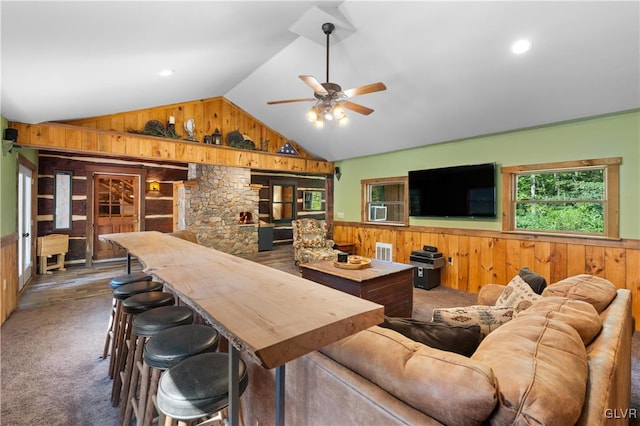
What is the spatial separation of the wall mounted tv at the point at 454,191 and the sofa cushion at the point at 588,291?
2.72 meters

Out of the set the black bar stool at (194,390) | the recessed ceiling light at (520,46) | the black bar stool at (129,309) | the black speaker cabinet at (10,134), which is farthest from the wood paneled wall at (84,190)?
the recessed ceiling light at (520,46)

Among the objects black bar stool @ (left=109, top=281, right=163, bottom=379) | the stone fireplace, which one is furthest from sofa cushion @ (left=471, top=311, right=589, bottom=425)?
the stone fireplace

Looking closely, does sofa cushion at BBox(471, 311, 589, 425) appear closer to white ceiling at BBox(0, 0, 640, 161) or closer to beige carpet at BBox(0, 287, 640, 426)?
beige carpet at BBox(0, 287, 640, 426)

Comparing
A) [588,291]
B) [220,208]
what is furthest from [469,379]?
[220,208]

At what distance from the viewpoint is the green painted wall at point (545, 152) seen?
336 centimetres

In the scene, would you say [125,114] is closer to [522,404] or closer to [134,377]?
[134,377]

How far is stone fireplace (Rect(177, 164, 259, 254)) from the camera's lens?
611cm

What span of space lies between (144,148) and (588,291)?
569cm

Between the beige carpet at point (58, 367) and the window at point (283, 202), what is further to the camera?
the window at point (283, 202)

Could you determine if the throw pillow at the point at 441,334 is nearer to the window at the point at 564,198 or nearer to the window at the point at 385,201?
the window at the point at 564,198

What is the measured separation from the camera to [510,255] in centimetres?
428

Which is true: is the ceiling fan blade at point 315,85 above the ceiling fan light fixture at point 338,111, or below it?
above

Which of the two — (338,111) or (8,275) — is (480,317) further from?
(8,275)

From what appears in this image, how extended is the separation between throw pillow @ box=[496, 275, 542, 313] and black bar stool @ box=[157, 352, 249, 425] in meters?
1.67
